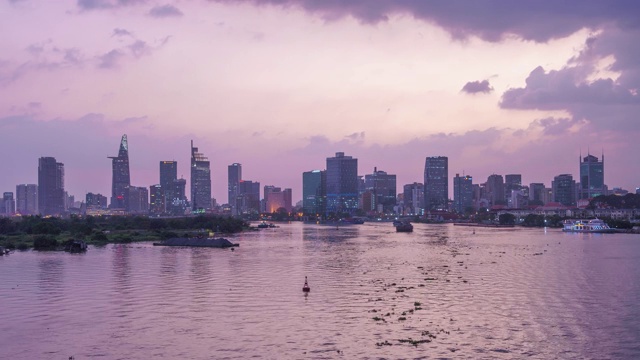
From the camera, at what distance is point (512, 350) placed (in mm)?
37594

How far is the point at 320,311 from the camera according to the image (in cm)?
5028

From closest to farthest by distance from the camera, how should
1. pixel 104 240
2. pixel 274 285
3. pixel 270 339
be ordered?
1. pixel 270 339
2. pixel 274 285
3. pixel 104 240

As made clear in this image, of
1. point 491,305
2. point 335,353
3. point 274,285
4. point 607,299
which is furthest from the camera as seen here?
point 274,285

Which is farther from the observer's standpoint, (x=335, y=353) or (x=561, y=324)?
(x=561, y=324)

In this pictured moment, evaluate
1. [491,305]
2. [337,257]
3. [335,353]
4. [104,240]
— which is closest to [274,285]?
[491,305]

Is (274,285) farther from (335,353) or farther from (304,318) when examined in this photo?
(335,353)

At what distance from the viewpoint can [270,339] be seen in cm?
4081

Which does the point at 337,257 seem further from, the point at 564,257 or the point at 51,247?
the point at 51,247

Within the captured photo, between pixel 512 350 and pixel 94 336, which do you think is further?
pixel 94 336

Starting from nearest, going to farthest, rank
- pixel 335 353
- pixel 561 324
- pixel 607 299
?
pixel 335 353 → pixel 561 324 → pixel 607 299

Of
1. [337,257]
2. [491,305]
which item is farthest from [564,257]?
[491,305]

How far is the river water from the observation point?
38406 mm

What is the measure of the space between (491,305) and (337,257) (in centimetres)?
5278

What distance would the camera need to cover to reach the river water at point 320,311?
126 feet
